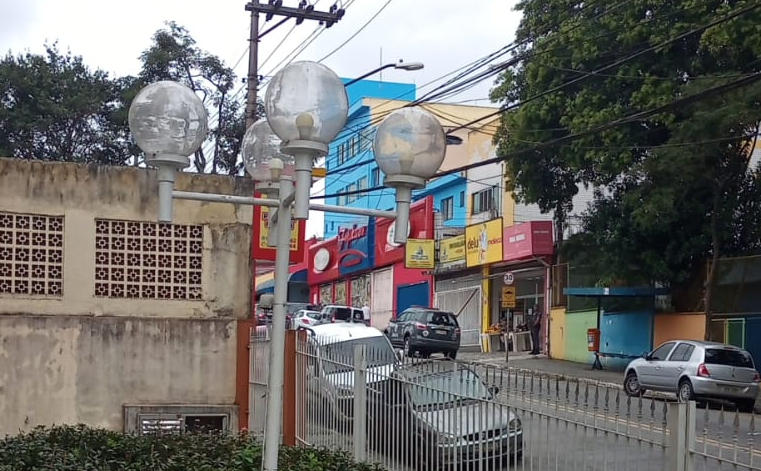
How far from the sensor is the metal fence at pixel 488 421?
4.07 m

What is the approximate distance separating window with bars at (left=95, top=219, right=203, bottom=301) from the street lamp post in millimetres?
5291

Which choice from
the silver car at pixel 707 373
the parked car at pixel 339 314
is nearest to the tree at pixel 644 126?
the silver car at pixel 707 373

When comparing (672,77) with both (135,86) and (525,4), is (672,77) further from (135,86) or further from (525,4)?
(135,86)

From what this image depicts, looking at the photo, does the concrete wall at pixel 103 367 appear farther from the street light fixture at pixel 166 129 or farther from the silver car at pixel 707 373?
the silver car at pixel 707 373

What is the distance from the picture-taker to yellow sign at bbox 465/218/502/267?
112ft

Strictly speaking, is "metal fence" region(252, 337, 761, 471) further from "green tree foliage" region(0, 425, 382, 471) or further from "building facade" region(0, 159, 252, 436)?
"building facade" region(0, 159, 252, 436)

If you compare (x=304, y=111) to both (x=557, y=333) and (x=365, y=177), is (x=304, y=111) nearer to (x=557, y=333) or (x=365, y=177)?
(x=557, y=333)

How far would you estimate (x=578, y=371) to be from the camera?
86.3 feet

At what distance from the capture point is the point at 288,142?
4586 mm

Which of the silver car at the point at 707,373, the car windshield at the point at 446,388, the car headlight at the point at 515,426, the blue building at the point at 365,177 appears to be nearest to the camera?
the car headlight at the point at 515,426

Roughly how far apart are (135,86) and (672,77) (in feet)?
60.2

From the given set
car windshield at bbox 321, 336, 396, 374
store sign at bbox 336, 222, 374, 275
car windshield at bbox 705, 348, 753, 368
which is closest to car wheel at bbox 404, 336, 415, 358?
car windshield at bbox 705, 348, 753, 368

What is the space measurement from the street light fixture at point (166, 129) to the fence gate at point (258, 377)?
14.5 ft

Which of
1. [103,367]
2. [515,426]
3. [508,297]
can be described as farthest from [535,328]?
[515,426]
